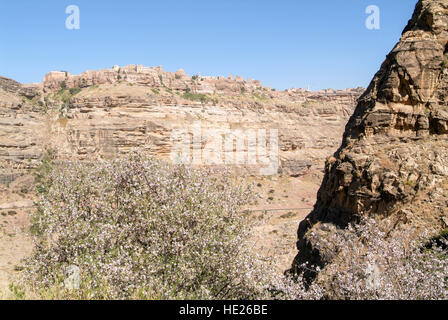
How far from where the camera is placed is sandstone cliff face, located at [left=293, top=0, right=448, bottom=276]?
411 inches

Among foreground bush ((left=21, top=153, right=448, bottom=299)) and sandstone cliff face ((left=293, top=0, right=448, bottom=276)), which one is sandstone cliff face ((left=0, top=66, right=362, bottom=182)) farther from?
sandstone cliff face ((left=293, top=0, right=448, bottom=276))

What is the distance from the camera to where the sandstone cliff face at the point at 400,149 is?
10.4 m

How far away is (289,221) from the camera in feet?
123

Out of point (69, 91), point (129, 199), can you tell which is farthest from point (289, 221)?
point (69, 91)

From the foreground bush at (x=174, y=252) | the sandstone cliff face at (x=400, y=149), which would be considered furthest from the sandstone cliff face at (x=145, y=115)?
the sandstone cliff face at (x=400, y=149)

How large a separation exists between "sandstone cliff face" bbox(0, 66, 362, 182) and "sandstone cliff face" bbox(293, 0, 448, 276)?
3268cm

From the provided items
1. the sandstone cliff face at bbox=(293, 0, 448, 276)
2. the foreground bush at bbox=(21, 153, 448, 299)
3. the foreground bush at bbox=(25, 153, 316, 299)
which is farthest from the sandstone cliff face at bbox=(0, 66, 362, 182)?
the sandstone cliff face at bbox=(293, 0, 448, 276)

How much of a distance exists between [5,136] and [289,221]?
106 ft

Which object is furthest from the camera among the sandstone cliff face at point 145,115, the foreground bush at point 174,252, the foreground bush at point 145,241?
the sandstone cliff face at point 145,115

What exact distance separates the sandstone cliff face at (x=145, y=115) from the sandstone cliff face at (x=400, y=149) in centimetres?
3268

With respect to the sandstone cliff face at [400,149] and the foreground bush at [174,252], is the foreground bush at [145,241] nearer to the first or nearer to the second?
the foreground bush at [174,252]

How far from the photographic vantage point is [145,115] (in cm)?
4697

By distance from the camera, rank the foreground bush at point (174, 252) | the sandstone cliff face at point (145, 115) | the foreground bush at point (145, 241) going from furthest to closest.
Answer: the sandstone cliff face at point (145, 115), the foreground bush at point (145, 241), the foreground bush at point (174, 252)

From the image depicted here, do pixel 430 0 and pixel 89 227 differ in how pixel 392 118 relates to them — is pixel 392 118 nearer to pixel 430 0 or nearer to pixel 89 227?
pixel 430 0
